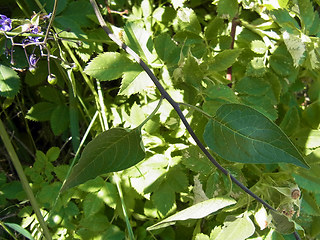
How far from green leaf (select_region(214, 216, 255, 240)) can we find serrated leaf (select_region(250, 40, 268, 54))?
53cm

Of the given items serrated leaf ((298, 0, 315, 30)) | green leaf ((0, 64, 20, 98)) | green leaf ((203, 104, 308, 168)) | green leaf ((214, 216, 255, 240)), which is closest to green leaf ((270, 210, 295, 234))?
green leaf ((214, 216, 255, 240))

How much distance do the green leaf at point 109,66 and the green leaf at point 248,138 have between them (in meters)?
0.31

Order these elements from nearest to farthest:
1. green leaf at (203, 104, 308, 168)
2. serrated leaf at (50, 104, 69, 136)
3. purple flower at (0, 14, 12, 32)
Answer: green leaf at (203, 104, 308, 168) → purple flower at (0, 14, 12, 32) → serrated leaf at (50, 104, 69, 136)

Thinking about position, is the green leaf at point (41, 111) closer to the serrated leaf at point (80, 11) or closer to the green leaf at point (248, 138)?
the serrated leaf at point (80, 11)

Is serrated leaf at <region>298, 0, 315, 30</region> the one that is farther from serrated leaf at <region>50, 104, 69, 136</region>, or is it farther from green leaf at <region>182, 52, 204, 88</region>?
serrated leaf at <region>50, 104, 69, 136</region>

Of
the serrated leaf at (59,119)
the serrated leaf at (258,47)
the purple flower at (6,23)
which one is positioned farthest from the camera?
the serrated leaf at (59,119)

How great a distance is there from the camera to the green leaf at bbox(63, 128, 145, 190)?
0.67 m

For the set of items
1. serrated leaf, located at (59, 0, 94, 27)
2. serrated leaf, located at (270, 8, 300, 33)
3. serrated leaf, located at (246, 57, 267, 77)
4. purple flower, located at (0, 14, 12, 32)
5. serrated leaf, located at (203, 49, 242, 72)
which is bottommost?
serrated leaf, located at (246, 57, 267, 77)

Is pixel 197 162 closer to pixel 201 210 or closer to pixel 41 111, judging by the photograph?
pixel 201 210

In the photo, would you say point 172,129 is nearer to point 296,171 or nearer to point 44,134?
point 296,171

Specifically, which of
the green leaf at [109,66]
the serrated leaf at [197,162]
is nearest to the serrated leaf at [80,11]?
the green leaf at [109,66]

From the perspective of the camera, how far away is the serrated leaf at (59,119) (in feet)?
4.04

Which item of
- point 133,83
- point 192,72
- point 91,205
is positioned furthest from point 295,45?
point 91,205

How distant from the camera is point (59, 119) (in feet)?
4.08
